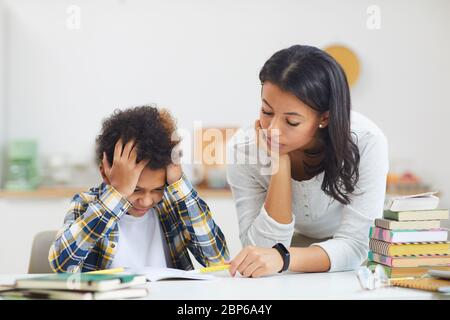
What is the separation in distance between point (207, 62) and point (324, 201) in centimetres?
162

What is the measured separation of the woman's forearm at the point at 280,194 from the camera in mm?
1298

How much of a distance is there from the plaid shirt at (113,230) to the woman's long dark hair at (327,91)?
271 millimetres

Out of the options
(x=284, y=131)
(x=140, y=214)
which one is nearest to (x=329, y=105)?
(x=284, y=131)

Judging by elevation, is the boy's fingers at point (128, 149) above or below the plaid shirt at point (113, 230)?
above

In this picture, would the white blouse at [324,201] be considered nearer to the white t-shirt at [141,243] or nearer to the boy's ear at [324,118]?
the boy's ear at [324,118]

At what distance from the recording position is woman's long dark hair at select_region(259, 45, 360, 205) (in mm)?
1234

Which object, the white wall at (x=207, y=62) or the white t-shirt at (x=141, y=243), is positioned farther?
the white wall at (x=207, y=62)

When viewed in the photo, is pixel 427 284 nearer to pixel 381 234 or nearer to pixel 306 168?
pixel 381 234

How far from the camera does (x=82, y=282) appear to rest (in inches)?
35.2

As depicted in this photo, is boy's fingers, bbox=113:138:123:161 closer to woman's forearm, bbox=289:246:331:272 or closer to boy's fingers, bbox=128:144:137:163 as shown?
boy's fingers, bbox=128:144:137:163

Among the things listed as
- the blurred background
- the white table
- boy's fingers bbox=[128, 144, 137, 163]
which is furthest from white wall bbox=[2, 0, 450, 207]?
the white table

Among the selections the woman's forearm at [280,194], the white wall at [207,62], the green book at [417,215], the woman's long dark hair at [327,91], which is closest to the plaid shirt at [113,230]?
the woman's forearm at [280,194]

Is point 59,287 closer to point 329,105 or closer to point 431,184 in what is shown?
point 329,105

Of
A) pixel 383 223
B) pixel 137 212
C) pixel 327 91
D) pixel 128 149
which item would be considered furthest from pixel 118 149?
pixel 383 223
